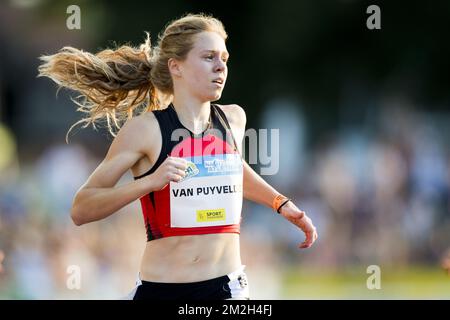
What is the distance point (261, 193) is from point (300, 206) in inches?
254

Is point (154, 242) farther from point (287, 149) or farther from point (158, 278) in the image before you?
point (287, 149)

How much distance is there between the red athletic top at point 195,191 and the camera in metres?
5.04

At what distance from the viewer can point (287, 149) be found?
43.4 ft

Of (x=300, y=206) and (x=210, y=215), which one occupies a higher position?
(x=210, y=215)

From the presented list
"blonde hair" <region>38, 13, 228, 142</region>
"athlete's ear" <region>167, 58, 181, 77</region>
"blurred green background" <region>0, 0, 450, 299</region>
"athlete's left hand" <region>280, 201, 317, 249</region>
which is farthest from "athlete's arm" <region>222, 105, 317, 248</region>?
"blurred green background" <region>0, 0, 450, 299</region>

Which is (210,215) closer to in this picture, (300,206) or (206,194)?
(206,194)

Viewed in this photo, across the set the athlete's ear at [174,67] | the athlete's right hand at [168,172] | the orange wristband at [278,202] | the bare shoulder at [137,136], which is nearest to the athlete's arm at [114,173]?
the bare shoulder at [137,136]

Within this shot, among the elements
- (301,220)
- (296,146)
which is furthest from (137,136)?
(296,146)

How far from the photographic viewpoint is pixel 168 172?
4.71 m

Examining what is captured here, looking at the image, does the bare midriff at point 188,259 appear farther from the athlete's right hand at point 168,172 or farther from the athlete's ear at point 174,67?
the athlete's ear at point 174,67

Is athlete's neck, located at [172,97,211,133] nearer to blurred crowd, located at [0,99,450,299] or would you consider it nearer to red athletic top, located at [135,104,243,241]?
red athletic top, located at [135,104,243,241]
